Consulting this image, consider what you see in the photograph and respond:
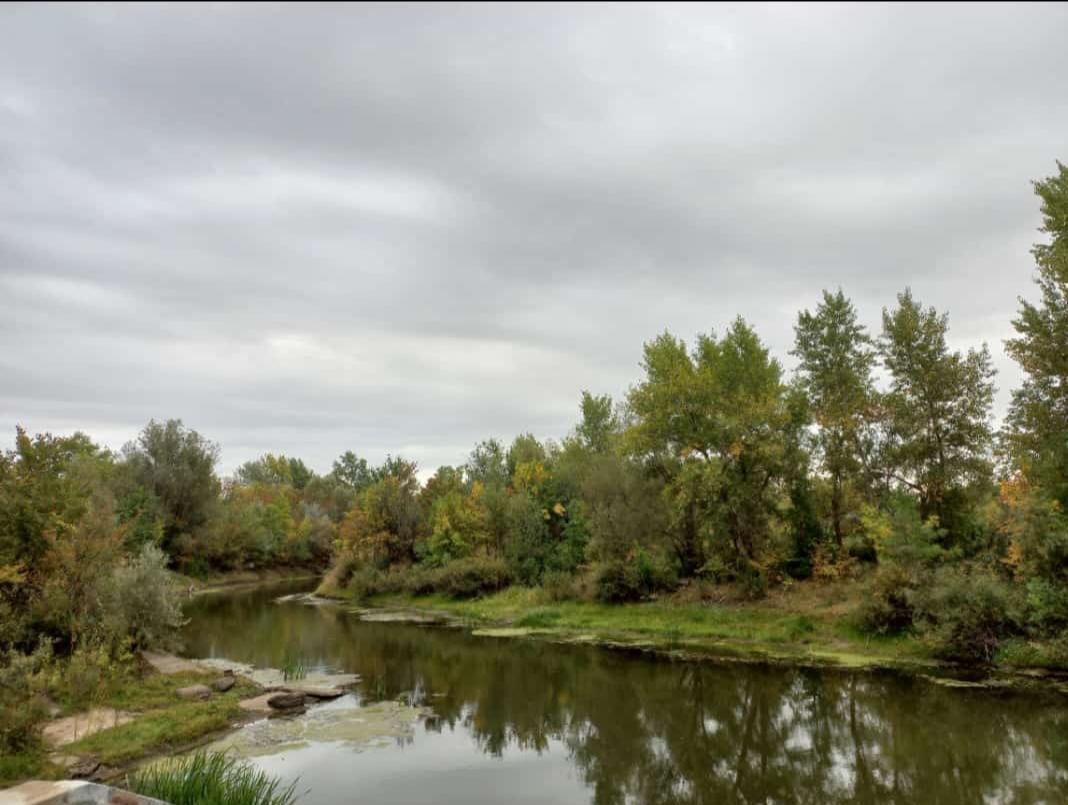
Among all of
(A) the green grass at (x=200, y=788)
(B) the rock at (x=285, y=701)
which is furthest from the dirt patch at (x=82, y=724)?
(A) the green grass at (x=200, y=788)

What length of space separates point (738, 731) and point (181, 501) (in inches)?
2381

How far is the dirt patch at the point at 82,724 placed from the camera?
49.4ft

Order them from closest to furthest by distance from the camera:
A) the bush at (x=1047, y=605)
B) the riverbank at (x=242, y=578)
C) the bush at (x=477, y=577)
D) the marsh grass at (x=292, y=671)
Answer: the bush at (x=1047, y=605)
the marsh grass at (x=292, y=671)
the bush at (x=477, y=577)
the riverbank at (x=242, y=578)

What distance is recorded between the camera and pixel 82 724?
1617 centimetres

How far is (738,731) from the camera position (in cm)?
1700

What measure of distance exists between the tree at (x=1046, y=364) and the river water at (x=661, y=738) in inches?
356

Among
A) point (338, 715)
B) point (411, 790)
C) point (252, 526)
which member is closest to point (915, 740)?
point (411, 790)

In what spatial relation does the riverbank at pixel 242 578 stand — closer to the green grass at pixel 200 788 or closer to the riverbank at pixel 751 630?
the riverbank at pixel 751 630

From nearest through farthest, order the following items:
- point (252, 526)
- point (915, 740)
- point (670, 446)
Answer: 1. point (915, 740)
2. point (670, 446)
3. point (252, 526)

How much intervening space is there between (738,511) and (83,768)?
88.6 feet

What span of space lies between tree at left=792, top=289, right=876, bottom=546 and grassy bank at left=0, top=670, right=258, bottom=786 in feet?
91.2

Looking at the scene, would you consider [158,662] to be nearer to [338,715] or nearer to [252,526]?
[338,715]

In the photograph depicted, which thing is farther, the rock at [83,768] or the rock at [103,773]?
the rock at [103,773]

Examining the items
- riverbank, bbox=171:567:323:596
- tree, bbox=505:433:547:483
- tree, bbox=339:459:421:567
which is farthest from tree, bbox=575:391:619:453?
riverbank, bbox=171:567:323:596
